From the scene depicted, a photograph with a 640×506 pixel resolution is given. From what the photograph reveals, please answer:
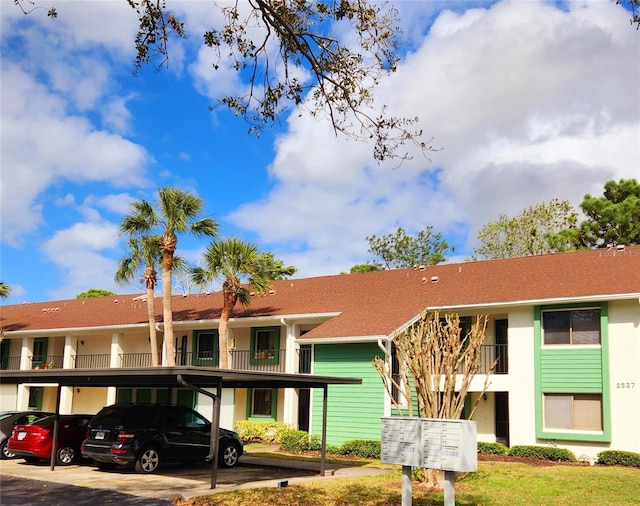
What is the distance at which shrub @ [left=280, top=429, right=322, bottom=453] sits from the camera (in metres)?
23.3

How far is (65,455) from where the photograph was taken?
737 inches

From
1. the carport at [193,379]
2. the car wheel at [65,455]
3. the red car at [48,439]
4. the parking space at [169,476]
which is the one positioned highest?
the carport at [193,379]

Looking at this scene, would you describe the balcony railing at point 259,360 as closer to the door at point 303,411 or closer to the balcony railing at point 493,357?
the door at point 303,411

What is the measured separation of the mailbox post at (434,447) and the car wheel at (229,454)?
9646 mm

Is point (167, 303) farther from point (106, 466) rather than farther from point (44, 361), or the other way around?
point (44, 361)

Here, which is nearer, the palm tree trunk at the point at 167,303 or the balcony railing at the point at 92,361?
the palm tree trunk at the point at 167,303

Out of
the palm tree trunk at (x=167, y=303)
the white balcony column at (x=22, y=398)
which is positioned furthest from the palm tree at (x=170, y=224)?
the white balcony column at (x=22, y=398)

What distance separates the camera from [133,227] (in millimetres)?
Result: 28906

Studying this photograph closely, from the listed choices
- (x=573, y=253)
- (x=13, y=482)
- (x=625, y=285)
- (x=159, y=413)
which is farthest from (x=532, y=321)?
(x=13, y=482)

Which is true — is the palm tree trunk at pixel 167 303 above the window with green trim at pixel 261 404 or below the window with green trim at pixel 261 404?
above

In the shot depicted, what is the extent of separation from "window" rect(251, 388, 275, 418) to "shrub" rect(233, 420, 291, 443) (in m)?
1.38

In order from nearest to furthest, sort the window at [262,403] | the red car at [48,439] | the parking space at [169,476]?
the parking space at [169,476] → the red car at [48,439] → the window at [262,403]

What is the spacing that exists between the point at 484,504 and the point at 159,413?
804 cm

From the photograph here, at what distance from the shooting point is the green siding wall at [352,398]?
23.3 metres
